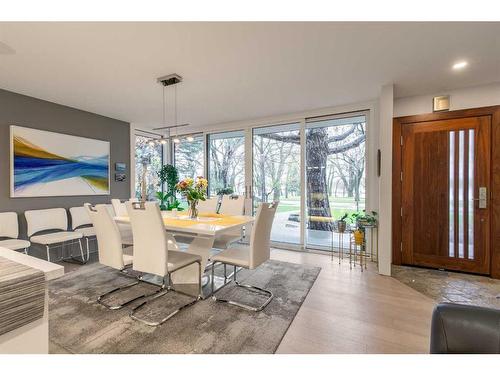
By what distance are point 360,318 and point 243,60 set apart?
8.74ft

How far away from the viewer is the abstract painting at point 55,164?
3363mm

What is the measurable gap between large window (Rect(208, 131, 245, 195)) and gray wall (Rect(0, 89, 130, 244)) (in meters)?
1.71

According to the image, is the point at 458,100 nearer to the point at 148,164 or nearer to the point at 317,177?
the point at 317,177

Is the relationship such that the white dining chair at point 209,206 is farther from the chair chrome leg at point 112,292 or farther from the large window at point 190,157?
the large window at point 190,157

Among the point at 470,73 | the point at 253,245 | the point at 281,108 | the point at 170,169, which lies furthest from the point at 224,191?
the point at 470,73

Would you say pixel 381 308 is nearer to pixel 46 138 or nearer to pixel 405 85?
pixel 405 85

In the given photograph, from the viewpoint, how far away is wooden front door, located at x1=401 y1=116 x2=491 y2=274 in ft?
9.97

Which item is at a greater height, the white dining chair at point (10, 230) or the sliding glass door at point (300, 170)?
the sliding glass door at point (300, 170)

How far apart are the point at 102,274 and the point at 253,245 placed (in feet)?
7.10

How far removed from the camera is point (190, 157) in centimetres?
569

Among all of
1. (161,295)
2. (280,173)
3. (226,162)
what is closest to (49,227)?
(161,295)

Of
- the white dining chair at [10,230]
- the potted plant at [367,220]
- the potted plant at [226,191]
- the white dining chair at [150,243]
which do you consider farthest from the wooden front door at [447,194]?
the white dining chair at [10,230]

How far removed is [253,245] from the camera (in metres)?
2.25

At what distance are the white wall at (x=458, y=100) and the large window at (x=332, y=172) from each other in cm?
56
